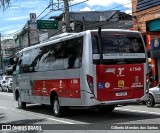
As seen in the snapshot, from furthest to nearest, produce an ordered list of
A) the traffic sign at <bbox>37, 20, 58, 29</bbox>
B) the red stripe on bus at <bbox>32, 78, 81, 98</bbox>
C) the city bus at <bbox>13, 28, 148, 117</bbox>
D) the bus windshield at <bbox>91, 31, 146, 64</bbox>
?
the traffic sign at <bbox>37, 20, 58, 29</bbox> < the red stripe on bus at <bbox>32, 78, 81, 98</bbox> < the bus windshield at <bbox>91, 31, 146, 64</bbox> < the city bus at <bbox>13, 28, 148, 117</bbox>

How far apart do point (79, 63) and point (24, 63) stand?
6368mm

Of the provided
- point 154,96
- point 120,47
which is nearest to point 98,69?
point 120,47

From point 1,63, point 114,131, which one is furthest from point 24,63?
point 1,63

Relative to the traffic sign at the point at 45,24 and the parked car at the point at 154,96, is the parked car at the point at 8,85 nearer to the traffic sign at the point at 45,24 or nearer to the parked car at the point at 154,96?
the traffic sign at the point at 45,24

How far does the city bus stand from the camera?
44.1 feet

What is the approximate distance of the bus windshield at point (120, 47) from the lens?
13.7m

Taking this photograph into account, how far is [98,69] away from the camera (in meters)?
13.5

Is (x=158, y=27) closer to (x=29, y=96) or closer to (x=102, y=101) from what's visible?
(x=29, y=96)

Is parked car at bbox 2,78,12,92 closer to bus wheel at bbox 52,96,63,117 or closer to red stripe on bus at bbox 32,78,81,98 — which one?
red stripe on bus at bbox 32,78,81,98

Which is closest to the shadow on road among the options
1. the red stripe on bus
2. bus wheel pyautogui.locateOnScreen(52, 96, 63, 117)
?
bus wheel pyautogui.locateOnScreen(52, 96, 63, 117)

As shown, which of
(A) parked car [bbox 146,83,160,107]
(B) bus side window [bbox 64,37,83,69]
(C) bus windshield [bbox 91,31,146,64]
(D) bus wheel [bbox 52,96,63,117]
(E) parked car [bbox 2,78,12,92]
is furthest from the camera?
(E) parked car [bbox 2,78,12,92]

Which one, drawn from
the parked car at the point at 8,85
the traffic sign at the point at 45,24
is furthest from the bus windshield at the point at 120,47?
the parked car at the point at 8,85

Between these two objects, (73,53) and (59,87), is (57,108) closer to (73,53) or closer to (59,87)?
(59,87)

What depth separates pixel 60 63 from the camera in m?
15.3
